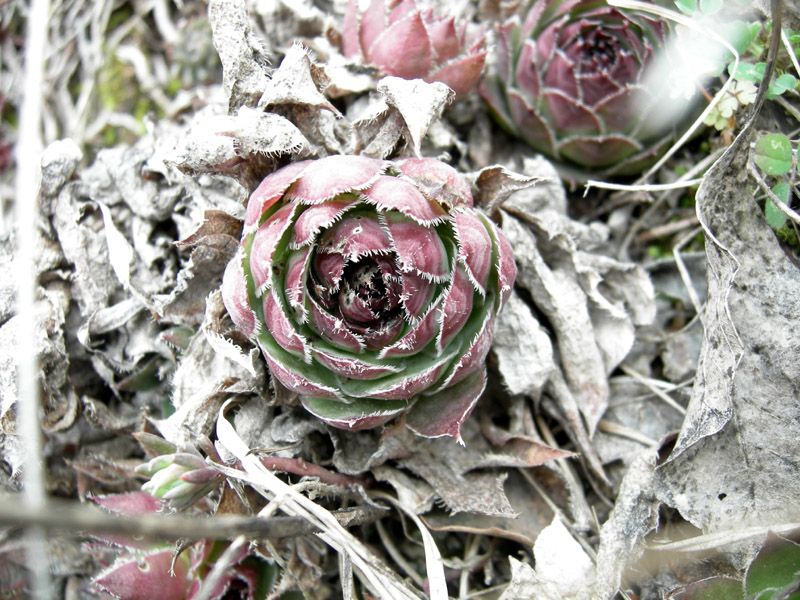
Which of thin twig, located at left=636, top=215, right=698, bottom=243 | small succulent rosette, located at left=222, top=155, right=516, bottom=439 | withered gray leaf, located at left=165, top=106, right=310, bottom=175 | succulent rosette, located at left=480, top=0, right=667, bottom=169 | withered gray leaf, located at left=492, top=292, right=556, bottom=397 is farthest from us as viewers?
thin twig, located at left=636, top=215, right=698, bottom=243

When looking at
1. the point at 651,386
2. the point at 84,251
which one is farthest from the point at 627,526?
the point at 84,251

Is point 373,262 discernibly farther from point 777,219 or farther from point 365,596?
point 777,219

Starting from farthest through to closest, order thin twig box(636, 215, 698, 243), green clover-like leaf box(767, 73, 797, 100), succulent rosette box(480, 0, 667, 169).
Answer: thin twig box(636, 215, 698, 243)
succulent rosette box(480, 0, 667, 169)
green clover-like leaf box(767, 73, 797, 100)

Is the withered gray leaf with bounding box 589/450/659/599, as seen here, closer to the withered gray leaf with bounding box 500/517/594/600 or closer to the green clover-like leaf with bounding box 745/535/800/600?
the withered gray leaf with bounding box 500/517/594/600

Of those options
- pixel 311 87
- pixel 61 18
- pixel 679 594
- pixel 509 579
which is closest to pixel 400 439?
pixel 509 579

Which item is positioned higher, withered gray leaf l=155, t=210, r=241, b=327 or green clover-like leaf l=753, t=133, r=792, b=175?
green clover-like leaf l=753, t=133, r=792, b=175

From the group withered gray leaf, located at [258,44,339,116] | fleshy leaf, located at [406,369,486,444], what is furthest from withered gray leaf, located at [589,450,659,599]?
withered gray leaf, located at [258,44,339,116]

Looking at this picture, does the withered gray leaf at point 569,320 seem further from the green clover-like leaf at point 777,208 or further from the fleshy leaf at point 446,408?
the green clover-like leaf at point 777,208
